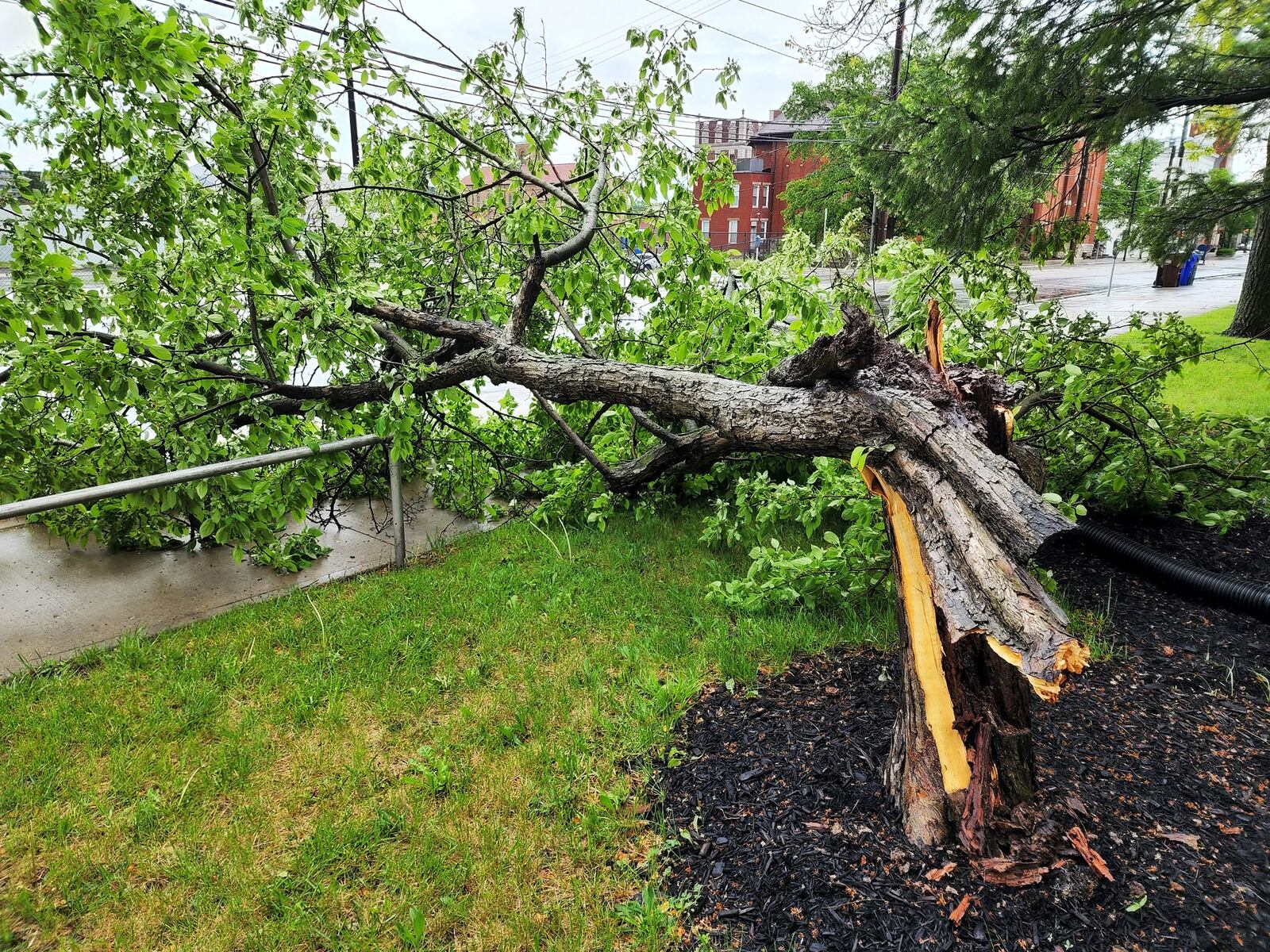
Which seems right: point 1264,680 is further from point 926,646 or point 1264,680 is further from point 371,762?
point 371,762

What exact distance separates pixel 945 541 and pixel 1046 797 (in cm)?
82

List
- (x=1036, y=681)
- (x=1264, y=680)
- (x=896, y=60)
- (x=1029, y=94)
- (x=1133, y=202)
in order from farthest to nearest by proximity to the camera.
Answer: (x=896, y=60) → (x=1133, y=202) → (x=1029, y=94) → (x=1264, y=680) → (x=1036, y=681)

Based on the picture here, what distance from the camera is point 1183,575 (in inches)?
139

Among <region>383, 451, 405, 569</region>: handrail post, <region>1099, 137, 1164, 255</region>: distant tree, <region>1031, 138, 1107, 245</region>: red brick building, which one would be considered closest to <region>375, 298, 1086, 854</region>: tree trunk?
A: <region>383, 451, 405, 569</region>: handrail post

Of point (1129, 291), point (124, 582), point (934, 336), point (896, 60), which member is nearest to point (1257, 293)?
→ point (896, 60)

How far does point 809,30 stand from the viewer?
5250mm

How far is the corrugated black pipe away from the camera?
10.7ft

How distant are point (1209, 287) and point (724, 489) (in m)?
26.7

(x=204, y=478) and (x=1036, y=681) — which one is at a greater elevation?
A: (x=1036, y=681)

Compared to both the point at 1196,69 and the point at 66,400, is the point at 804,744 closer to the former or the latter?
the point at 66,400

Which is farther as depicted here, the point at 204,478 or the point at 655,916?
the point at 204,478

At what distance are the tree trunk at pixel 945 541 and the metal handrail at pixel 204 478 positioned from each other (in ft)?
7.62

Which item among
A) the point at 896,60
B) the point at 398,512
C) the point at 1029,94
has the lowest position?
the point at 398,512

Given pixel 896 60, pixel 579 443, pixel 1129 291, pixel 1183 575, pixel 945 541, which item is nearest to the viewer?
pixel 945 541
